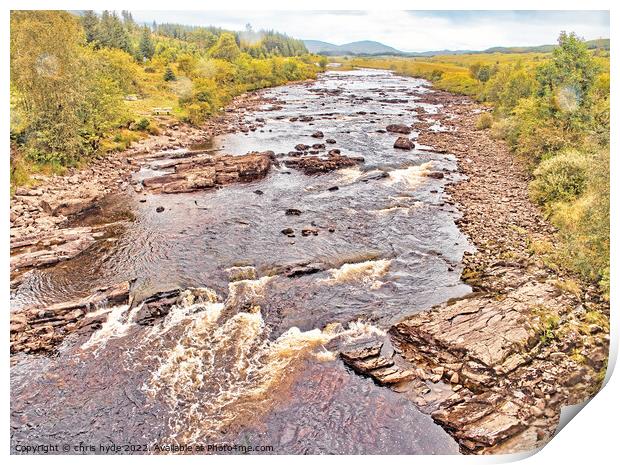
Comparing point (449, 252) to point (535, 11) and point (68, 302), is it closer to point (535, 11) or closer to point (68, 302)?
point (535, 11)

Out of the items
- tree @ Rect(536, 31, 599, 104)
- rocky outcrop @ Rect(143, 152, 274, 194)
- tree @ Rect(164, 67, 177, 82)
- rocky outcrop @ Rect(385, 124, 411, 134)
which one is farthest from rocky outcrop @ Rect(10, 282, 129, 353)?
tree @ Rect(164, 67, 177, 82)

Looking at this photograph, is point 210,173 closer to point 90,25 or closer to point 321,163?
point 321,163

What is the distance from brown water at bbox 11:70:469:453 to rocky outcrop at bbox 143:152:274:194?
0.80m

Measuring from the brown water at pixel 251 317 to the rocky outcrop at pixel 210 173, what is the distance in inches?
31.3

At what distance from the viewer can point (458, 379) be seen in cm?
923

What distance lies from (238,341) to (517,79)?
2285 centimetres

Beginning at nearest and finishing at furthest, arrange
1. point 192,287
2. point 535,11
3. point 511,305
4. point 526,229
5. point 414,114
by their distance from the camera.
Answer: point 535,11
point 511,305
point 192,287
point 526,229
point 414,114

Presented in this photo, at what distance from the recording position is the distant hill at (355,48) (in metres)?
13.1

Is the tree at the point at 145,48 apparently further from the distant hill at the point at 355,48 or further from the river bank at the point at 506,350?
the river bank at the point at 506,350

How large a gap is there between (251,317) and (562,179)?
11.0 metres

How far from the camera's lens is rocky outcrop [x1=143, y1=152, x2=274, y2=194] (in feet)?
62.9

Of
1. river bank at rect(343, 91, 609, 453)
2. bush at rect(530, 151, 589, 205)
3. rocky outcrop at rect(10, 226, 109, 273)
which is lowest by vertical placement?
river bank at rect(343, 91, 609, 453)

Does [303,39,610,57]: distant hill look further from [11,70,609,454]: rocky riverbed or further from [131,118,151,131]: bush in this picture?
[131,118,151,131]: bush

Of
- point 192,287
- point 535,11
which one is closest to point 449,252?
point 535,11
